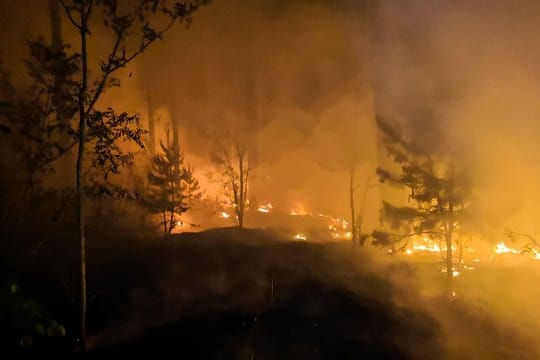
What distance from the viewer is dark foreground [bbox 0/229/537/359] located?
1057 cm

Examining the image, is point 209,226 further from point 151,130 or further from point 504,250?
point 504,250

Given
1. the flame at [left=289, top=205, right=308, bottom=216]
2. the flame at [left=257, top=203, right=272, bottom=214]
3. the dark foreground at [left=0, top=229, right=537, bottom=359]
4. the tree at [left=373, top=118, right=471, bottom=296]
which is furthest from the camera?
the flame at [left=289, top=205, right=308, bottom=216]

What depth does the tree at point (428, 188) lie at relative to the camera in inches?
687

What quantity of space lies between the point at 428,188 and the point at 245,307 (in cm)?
932

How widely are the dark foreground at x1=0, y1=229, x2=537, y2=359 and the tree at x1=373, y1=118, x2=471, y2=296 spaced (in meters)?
2.12

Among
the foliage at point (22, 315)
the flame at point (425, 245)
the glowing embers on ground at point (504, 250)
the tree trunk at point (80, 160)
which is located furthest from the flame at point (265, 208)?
the foliage at point (22, 315)

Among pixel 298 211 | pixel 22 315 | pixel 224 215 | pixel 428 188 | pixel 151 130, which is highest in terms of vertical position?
pixel 151 130

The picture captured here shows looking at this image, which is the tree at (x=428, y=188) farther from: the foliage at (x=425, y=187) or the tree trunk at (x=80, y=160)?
the tree trunk at (x=80, y=160)

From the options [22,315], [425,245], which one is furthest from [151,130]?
[22,315]

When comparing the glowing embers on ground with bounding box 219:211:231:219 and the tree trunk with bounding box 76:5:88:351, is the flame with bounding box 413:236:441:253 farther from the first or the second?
the tree trunk with bounding box 76:5:88:351

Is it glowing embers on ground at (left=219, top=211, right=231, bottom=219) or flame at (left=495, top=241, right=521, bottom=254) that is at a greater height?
glowing embers on ground at (left=219, top=211, right=231, bottom=219)

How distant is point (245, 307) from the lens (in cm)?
1259

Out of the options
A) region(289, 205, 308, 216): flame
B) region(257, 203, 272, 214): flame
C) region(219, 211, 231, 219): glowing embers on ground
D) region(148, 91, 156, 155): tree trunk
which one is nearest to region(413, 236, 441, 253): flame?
region(289, 205, 308, 216): flame

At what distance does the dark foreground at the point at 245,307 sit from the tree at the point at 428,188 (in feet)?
6.95
